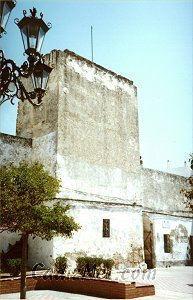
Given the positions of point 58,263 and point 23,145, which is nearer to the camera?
point 58,263

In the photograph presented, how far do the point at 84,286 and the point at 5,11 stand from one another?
878 centimetres

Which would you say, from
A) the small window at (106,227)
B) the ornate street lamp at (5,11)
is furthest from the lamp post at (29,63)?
the small window at (106,227)

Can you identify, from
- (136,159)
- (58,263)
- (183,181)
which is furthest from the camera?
(183,181)

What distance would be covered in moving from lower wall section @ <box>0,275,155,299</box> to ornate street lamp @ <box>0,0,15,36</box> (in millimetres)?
7739

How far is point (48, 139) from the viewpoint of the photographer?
53.0 feet

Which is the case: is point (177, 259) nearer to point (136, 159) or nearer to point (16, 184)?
point (136, 159)

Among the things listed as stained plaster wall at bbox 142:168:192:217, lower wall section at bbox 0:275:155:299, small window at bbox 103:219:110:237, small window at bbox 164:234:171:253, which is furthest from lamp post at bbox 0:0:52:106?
small window at bbox 164:234:171:253

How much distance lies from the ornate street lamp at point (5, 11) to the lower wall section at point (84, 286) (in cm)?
774

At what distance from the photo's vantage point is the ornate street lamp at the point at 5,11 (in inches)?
187

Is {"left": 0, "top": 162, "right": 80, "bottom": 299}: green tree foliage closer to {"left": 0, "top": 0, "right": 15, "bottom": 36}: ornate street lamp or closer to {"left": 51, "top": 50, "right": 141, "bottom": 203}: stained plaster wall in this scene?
{"left": 0, "top": 0, "right": 15, "bottom": 36}: ornate street lamp

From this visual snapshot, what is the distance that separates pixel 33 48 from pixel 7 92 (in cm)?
84

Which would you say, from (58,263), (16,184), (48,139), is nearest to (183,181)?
(48,139)

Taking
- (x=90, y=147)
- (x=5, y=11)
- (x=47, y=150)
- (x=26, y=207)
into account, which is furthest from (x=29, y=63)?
(x=90, y=147)

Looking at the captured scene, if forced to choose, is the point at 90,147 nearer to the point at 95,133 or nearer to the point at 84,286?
the point at 95,133
